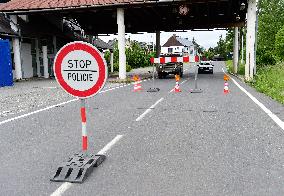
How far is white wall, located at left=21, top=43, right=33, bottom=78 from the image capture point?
28406 millimetres

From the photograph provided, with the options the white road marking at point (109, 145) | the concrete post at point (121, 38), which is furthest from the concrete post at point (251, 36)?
the white road marking at point (109, 145)

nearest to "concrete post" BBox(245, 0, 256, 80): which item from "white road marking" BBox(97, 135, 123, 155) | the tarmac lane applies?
the tarmac lane

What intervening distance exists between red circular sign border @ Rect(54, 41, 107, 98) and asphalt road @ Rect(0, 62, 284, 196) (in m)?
1.14

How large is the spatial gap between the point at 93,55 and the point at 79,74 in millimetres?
328

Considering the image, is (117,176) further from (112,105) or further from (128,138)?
(112,105)

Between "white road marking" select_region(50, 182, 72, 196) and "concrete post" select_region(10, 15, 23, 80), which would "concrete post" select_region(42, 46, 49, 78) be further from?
"white road marking" select_region(50, 182, 72, 196)

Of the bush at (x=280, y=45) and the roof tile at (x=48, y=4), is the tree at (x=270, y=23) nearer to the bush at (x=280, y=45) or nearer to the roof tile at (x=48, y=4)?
the bush at (x=280, y=45)

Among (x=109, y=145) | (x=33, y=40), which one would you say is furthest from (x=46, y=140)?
(x=33, y=40)

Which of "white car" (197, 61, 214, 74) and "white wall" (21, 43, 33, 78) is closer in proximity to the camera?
"white wall" (21, 43, 33, 78)

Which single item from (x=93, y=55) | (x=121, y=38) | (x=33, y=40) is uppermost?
(x=33, y=40)

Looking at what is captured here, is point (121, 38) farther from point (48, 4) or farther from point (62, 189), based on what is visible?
point (62, 189)

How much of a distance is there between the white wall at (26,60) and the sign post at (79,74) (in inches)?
1010

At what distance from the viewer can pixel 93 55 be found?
4.32 m

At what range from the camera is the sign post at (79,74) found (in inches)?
170
